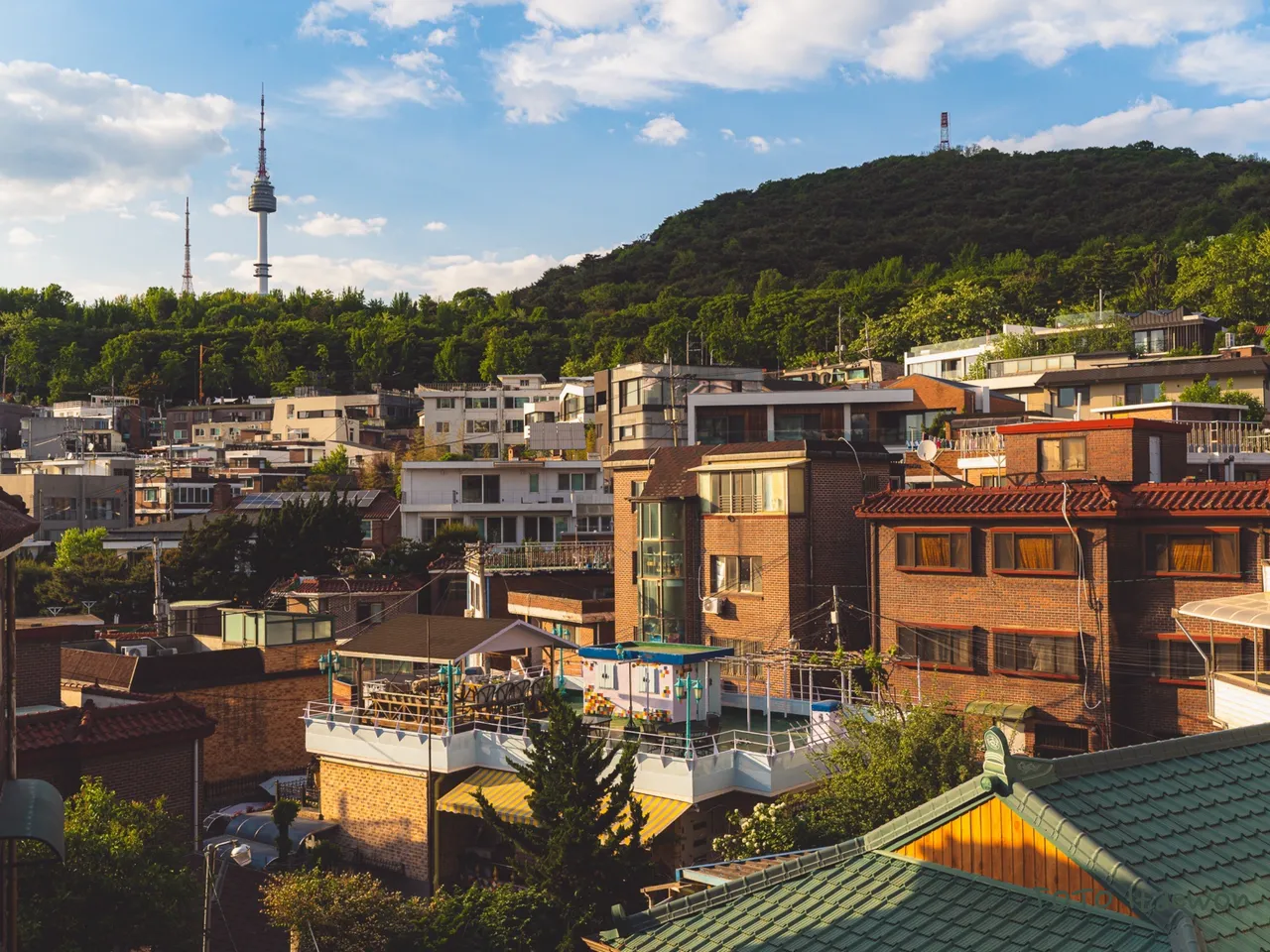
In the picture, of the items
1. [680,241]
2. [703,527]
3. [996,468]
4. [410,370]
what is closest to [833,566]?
[703,527]

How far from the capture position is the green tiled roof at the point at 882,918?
323 inches

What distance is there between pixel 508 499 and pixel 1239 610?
43845 mm

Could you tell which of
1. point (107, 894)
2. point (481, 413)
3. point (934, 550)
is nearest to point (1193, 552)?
point (934, 550)

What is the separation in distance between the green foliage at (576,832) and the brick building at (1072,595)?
12364 millimetres

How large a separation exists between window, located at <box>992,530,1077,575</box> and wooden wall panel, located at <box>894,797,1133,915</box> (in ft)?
63.4

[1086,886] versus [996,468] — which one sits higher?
A: [996,468]

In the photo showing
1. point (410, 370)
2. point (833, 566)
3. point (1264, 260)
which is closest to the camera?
point (833, 566)

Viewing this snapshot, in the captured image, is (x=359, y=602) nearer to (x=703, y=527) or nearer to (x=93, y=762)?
(x=703, y=527)

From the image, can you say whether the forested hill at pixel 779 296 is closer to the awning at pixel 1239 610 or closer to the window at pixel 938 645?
the window at pixel 938 645

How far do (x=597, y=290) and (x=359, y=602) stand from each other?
99907mm

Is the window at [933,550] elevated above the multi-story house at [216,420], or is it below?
Result: below

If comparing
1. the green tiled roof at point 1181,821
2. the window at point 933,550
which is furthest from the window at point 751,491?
the green tiled roof at point 1181,821

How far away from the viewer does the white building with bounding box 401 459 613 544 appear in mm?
61219

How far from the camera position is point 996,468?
3838cm
